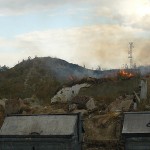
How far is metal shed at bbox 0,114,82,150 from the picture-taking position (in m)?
23.7

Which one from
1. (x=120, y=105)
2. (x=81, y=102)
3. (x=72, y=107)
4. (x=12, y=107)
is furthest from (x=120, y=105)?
(x=12, y=107)

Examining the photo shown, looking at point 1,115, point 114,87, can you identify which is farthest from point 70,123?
point 114,87

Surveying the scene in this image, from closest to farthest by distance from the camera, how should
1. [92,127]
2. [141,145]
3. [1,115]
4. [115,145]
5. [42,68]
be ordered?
[141,145], [115,145], [92,127], [1,115], [42,68]

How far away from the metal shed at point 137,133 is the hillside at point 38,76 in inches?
1274

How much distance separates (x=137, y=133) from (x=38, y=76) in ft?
156

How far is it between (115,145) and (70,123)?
29.4ft

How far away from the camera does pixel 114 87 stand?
50.5 metres

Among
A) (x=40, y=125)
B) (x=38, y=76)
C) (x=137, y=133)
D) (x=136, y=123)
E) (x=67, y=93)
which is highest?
(x=38, y=76)

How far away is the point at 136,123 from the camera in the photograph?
23.9 meters

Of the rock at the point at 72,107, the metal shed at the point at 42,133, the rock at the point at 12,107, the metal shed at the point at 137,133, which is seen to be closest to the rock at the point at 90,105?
the rock at the point at 72,107

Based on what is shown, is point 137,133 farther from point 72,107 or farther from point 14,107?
point 14,107

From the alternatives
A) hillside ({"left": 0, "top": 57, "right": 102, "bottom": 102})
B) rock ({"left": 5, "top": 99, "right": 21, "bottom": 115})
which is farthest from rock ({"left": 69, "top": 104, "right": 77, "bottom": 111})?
hillside ({"left": 0, "top": 57, "right": 102, "bottom": 102})

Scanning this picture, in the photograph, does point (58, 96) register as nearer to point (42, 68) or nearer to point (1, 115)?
point (1, 115)

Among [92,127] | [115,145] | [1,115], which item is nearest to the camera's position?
[115,145]
